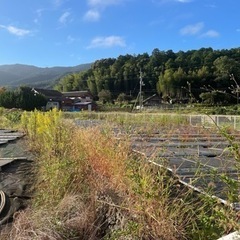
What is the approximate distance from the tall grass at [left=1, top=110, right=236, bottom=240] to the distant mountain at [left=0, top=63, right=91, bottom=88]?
339 ft

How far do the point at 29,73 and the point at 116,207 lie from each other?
13280cm

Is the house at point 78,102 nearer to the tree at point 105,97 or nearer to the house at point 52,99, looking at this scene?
the house at point 52,99

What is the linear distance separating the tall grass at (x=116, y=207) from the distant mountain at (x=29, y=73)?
339ft

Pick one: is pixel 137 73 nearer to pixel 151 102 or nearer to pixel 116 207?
pixel 151 102

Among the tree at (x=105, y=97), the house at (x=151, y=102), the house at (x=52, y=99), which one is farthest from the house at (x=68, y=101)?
the house at (x=151, y=102)

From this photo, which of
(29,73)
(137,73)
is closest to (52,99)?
(137,73)

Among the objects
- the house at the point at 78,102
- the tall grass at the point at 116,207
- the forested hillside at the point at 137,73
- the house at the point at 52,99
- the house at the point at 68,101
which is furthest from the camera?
the forested hillside at the point at 137,73

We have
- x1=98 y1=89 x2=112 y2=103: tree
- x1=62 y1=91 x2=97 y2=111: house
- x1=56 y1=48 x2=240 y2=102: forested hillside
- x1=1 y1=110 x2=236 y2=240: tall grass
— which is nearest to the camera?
x1=1 y1=110 x2=236 y2=240: tall grass

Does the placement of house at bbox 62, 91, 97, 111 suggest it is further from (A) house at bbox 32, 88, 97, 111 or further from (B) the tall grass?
(B) the tall grass

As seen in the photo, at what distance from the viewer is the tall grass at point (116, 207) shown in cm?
177

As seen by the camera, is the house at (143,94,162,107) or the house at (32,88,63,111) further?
the house at (32,88,63,111)

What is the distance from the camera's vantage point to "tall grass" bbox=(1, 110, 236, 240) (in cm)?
177

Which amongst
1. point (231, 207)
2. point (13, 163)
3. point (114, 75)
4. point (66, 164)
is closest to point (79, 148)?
point (66, 164)

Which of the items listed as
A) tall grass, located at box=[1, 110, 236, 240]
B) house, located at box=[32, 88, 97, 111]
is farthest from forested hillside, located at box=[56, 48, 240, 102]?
tall grass, located at box=[1, 110, 236, 240]
